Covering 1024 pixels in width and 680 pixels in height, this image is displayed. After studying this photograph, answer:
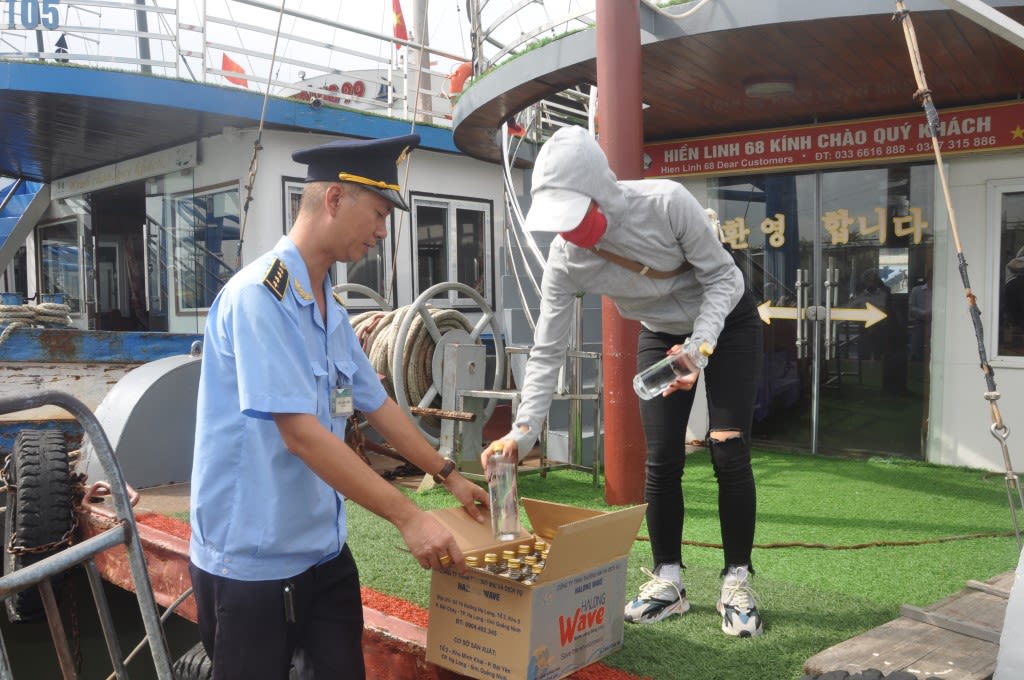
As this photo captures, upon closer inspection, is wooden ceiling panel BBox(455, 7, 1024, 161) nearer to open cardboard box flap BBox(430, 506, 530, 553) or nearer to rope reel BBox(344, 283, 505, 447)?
rope reel BBox(344, 283, 505, 447)

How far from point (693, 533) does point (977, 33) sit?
131 inches

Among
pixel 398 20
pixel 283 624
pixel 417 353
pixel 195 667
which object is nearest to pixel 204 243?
pixel 417 353

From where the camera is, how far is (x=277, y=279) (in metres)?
1.84

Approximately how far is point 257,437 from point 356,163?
67cm

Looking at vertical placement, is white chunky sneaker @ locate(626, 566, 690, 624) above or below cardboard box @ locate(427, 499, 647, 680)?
below

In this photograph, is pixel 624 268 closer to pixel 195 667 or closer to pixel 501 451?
pixel 501 451

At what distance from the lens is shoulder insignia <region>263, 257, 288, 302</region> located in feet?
5.98

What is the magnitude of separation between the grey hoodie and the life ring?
2.71 meters

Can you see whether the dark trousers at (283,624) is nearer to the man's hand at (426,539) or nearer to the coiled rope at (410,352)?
the man's hand at (426,539)

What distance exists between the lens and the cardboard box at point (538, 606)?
2.24 m

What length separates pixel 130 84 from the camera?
812 cm

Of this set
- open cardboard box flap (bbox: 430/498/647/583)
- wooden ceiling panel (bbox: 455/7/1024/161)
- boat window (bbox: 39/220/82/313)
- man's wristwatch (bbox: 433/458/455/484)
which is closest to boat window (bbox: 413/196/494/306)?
wooden ceiling panel (bbox: 455/7/1024/161)

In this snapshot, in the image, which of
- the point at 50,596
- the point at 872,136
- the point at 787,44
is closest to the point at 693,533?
the point at 787,44

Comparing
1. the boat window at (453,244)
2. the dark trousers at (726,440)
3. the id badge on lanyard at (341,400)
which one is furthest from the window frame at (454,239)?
the id badge on lanyard at (341,400)
